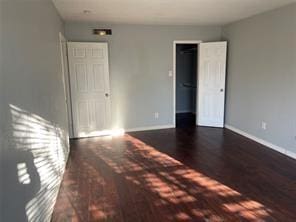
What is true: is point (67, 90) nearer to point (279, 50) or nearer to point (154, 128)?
point (154, 128)

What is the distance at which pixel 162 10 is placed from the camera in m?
3.95

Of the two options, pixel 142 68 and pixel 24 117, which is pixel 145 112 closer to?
pixel 142 68

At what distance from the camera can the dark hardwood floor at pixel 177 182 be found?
2.45 meters

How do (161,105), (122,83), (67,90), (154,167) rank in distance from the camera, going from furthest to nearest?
(161,105) < (122,83) < (67,90) < (154,167)

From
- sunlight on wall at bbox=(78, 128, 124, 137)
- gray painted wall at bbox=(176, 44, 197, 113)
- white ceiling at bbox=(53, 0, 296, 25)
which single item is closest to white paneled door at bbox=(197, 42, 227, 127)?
white ceiling at bbox=(53, 0, 296, 25)

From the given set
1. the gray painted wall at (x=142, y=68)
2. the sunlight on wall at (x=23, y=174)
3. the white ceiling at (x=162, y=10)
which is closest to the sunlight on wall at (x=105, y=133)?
the gray painted wall at (x=142, y=68)

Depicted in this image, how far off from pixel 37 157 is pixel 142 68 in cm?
381

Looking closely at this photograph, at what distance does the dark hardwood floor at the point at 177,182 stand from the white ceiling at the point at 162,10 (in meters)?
2.45

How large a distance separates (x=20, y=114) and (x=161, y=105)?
170 inches

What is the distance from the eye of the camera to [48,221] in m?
2.21

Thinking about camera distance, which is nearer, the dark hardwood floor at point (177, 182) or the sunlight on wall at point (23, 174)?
the sunlight on wall at point (23, 174)

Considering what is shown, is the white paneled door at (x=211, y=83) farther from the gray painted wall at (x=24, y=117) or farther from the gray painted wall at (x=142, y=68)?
the gray painted wall at (x=24, y=117)

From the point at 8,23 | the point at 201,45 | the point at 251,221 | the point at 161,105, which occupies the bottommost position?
the point at 251,221

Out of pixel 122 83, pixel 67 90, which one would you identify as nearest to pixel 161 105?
pixel 122 83
